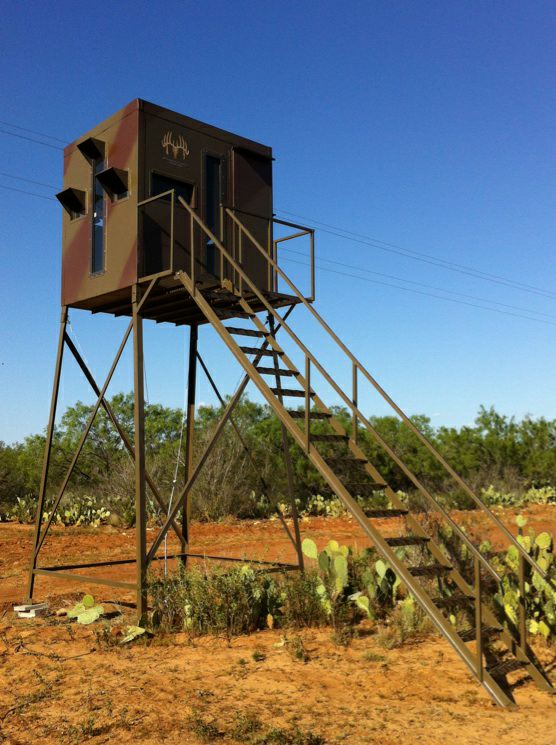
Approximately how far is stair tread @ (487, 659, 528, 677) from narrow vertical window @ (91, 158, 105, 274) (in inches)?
323

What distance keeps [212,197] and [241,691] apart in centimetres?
802

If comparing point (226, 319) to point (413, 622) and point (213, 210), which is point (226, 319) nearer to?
point (213, 210)

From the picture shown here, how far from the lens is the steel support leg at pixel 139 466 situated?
10.3m

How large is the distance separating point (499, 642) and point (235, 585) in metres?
3.23

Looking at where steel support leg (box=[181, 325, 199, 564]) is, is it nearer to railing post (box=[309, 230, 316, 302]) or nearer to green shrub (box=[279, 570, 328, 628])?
railing post (box=[309, 230, 316, 302])

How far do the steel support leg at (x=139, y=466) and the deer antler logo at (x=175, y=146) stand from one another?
230cm

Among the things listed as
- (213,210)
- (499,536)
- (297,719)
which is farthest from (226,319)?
(499,536)

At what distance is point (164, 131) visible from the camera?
1210cm

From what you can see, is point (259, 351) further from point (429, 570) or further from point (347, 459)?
point (429, 570)

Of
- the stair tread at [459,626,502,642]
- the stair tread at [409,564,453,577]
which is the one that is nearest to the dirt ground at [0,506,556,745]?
the stair tread at [459,626,502,642]

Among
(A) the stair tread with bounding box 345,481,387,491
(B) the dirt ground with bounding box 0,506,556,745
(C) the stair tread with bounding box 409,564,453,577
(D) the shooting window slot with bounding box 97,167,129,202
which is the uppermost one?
(D) the shooting window slot with bounding box 97,167,129,202

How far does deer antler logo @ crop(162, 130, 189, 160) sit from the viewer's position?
12117 mm

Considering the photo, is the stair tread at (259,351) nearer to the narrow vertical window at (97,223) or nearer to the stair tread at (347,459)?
the stair tread at (347,459)

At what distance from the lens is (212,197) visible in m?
12.8
